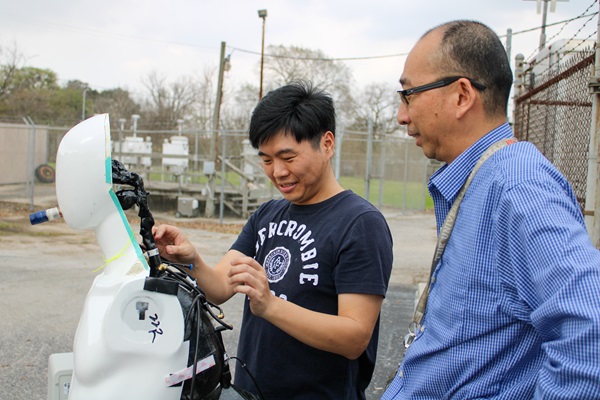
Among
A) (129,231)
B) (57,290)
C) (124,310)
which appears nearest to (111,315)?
(124,310)

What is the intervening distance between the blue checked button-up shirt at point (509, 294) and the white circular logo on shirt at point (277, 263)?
63 cm

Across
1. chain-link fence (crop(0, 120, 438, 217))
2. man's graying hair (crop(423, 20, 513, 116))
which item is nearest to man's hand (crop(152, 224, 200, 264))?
man's graying hair (crop(423, 20, 513, 116))

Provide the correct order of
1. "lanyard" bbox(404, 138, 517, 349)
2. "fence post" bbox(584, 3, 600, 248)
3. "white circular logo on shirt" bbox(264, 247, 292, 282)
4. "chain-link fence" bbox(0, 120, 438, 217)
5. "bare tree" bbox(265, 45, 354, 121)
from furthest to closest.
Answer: "bare tree" bbox(265, 45, 354, 121)
"chain-link fence" bbox(0, 120, 438, 217)
"fence post" bbox(584, 3, 600, 248)
"white circular logo on shirt" bbox(264, 247, 292, 282)
"lanyard" bbox(404, 138, 517, 349)

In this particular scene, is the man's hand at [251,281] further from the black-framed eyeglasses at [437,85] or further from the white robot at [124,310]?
the black-framed eyeglasses at [437,85]

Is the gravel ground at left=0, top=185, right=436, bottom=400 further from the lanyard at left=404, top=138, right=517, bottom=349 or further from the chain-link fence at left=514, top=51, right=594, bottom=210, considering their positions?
the lanyard at left=404, top=138, right=517, bottom=349

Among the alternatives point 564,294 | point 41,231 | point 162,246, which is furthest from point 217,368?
point 41,231

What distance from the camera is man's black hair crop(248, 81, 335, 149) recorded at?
77.5 inches

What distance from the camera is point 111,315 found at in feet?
5.21

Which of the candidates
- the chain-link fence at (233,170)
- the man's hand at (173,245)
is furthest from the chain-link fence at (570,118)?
the chain-link fence at (233,170)

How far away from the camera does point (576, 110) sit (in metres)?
3.79

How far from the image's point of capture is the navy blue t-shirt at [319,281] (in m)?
1.81

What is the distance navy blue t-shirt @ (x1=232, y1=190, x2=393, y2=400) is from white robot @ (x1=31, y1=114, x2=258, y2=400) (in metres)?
0.23

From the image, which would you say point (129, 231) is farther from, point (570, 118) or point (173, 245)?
point (570, 118)

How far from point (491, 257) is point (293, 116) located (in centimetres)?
101
